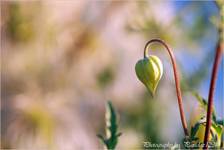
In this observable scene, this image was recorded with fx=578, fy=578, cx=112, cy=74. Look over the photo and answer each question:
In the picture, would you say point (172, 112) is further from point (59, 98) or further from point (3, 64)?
point (3, 64)

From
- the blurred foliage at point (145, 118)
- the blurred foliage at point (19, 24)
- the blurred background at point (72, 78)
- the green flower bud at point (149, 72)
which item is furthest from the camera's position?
the blurred foliage at point (19, 24)

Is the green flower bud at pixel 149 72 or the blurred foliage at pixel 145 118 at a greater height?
the green flower bud at pixel 149 72

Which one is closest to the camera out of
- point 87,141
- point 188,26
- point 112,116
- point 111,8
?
point 112,116

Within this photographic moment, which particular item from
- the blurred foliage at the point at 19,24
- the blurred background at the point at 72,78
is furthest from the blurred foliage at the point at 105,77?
the blurred foliage at the point at 19,24

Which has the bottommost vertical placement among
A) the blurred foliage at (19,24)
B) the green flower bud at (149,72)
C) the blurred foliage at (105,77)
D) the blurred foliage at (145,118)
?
the blurred foliage at (145,118)

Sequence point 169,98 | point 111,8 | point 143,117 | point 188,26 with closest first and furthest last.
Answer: point 188,26, point 169,98, point 143,117, point 111,8

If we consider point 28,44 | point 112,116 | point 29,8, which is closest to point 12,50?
point 28,44

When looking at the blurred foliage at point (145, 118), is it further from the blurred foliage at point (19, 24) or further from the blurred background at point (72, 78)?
the blurred foliage at point (19, 24)
